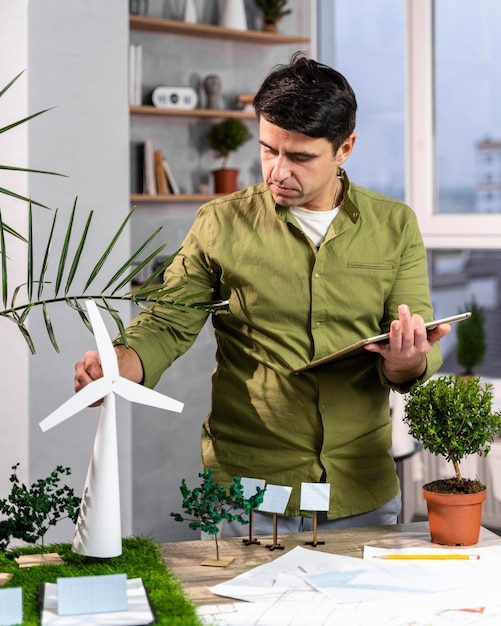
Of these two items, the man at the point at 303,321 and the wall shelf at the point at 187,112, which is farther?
the wall shelf at the point at 187,112

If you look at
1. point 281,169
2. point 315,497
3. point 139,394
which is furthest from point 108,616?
point 281,169

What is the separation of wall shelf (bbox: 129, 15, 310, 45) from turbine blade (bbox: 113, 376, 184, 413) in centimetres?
297

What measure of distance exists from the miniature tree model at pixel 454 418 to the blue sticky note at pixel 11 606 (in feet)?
2.66

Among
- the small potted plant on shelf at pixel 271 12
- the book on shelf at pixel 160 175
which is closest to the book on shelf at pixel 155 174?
the book on shelf at pixel 160 175

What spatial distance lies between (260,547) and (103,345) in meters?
0.53

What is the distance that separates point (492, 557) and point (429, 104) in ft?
9.46

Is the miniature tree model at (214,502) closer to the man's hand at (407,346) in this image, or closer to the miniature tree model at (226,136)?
the man's hand at (407,346)

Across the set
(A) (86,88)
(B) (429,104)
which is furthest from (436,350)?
(B) (429,104)

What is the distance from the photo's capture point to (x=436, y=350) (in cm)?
208

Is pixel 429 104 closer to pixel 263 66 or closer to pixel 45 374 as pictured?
pixel 263 66

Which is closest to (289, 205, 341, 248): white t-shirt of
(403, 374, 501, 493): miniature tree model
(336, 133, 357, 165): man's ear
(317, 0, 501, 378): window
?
(336, 133, 357, 165): man's ear

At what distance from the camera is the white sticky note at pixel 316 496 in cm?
183

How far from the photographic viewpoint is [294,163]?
1.99 m

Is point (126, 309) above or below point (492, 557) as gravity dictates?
above
